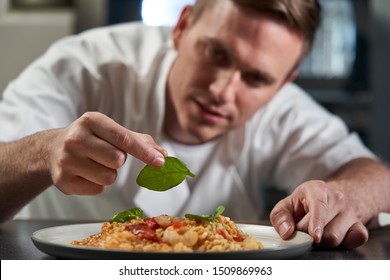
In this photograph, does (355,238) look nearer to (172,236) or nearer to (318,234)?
(318,234)

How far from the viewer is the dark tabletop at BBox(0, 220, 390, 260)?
69 centimetres

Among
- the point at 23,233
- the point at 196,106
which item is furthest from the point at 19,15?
the point at 23,233

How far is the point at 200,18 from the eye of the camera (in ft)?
4.66

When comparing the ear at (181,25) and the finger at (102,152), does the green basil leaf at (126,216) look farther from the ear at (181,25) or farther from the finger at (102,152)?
the ear at (181,25)

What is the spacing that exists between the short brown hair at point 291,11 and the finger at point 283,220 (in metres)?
0.61

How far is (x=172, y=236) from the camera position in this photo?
2.01 feet

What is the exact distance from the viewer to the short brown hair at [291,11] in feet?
4.41

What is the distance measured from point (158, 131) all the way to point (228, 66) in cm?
27

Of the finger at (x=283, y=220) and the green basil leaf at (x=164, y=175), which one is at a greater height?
the green basil leaf at (x=164, y=175)

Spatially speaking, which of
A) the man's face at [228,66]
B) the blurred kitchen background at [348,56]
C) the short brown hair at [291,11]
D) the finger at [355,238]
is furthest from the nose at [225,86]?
the blurred kitchen background at [348,56]

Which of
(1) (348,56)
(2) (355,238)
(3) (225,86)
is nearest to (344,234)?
(2) (355,238)

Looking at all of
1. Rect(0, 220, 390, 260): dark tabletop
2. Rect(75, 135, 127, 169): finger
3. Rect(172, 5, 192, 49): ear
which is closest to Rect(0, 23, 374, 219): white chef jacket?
Rect(172, 5, 192, 49): ear

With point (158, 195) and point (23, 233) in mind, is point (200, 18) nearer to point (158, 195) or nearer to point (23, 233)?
point (158, 195)

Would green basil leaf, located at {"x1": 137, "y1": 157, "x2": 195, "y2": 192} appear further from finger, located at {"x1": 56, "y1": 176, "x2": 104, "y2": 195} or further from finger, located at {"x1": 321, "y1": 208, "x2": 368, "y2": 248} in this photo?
finger, located at {"x1": 321, "y1": 208, "x2": 368, "y2": 248}
